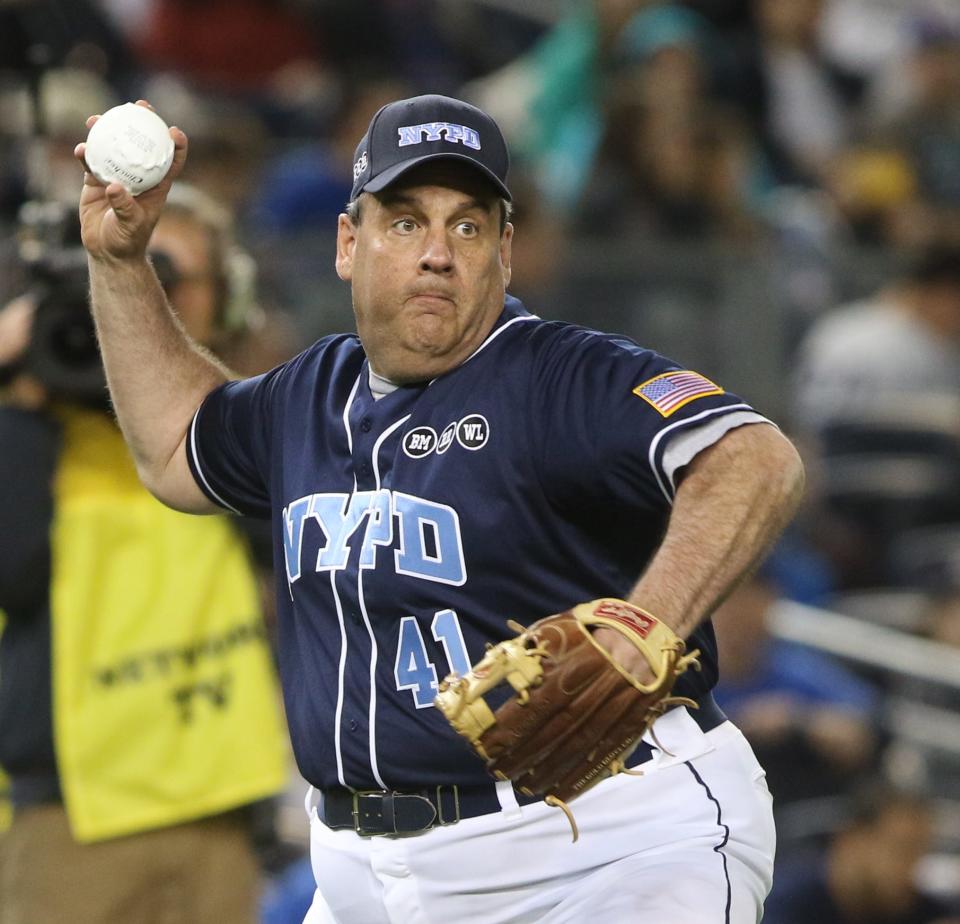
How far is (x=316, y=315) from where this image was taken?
24.1 feet

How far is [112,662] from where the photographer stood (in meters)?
4.17

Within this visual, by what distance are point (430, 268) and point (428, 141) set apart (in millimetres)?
211

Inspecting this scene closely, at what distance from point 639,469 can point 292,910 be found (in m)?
2.69

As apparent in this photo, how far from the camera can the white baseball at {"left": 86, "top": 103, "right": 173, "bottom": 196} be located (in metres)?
3.27

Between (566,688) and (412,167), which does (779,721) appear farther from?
(566,688)

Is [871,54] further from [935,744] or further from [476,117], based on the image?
[476,117]

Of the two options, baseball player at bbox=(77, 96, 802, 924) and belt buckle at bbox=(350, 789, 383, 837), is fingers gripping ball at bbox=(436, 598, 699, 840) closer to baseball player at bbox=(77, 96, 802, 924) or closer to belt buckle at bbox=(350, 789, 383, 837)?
baseball player at bbox=(77, 96, 802, 924)

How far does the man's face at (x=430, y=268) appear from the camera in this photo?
10.1 ft

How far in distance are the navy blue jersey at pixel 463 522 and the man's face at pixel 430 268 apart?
2.2 inches

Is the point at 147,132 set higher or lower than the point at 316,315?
higher

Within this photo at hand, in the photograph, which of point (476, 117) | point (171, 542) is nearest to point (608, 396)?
point (476, 117)

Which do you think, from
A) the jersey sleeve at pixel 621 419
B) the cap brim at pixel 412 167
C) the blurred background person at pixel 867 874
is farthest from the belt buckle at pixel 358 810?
the blurred background person at pixel 867 874

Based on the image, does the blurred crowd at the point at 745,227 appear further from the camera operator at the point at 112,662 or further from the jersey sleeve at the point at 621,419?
the jersey sleeve at the point at 621,419

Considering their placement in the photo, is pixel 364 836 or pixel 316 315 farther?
pixel 316 315
